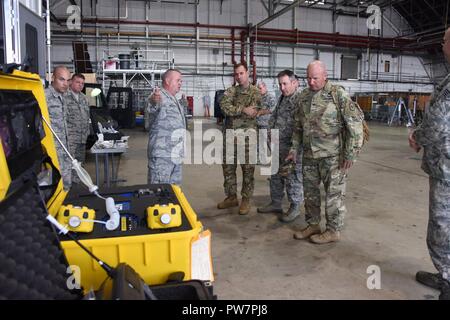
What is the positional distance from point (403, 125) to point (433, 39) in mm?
5659

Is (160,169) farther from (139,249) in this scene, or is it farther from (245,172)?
(139,249)

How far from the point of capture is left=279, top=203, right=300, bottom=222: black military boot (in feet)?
12.0

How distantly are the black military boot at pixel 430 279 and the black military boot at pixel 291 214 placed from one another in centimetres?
137

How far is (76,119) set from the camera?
15.5ft

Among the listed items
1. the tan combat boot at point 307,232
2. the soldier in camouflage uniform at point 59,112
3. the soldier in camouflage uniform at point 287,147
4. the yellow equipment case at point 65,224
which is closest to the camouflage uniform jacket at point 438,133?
the tan combat boot at point 307,232

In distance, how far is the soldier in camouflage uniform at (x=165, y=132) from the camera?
301 centimetres

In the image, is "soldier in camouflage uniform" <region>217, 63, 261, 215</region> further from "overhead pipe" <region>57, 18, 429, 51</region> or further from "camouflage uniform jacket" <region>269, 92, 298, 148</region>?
"overhead pipe" <region>57, 18, 429, 51</region>

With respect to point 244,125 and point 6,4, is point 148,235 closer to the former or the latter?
point 6,4

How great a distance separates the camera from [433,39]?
669 inches

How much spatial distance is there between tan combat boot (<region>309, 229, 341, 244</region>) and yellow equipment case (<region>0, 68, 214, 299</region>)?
6.09 ft

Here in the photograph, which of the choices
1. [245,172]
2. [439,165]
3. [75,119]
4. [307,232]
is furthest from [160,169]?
[75,119]

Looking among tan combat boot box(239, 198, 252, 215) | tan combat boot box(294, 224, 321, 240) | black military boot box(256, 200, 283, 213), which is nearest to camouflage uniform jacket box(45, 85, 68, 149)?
tan combat boot box(239, 198, 252, 215)

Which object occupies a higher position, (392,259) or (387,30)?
(387,30)
